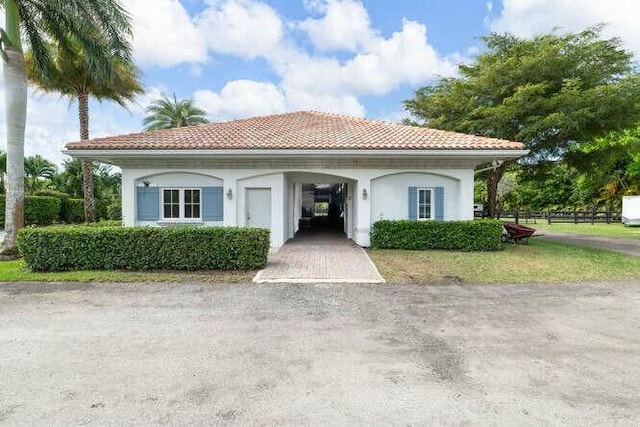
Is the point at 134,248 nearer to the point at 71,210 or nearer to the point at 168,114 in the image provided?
the point at 71,210

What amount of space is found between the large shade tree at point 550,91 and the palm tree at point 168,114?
25.3m

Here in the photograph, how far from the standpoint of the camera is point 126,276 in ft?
28.8

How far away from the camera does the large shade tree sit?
50.2ft

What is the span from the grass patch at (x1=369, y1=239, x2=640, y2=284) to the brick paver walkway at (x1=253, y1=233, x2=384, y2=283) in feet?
1.59

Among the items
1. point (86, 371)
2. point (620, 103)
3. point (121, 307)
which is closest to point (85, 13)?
point (121, 307)

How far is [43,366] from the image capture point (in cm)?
428

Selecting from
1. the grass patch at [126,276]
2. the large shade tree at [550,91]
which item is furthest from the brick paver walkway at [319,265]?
the large shade tree at [550,91]

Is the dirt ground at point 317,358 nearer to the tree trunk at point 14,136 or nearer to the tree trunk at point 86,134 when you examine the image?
the tree trunk at point 14,136

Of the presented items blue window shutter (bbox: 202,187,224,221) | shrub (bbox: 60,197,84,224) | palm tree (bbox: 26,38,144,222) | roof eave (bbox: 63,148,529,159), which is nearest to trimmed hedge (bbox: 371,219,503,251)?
roof eave (bbox: 63,148,529,159)

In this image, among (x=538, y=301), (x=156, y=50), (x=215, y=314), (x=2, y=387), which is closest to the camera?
(x=2, y=387)

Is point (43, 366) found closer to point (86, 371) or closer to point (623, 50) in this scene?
point (86, 371)

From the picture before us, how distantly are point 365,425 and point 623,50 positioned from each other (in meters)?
20.1

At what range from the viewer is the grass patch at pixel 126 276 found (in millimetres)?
8539

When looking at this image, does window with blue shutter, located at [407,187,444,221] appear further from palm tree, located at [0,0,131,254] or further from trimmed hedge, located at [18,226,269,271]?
palm tree, located at [0,0,131,254]
